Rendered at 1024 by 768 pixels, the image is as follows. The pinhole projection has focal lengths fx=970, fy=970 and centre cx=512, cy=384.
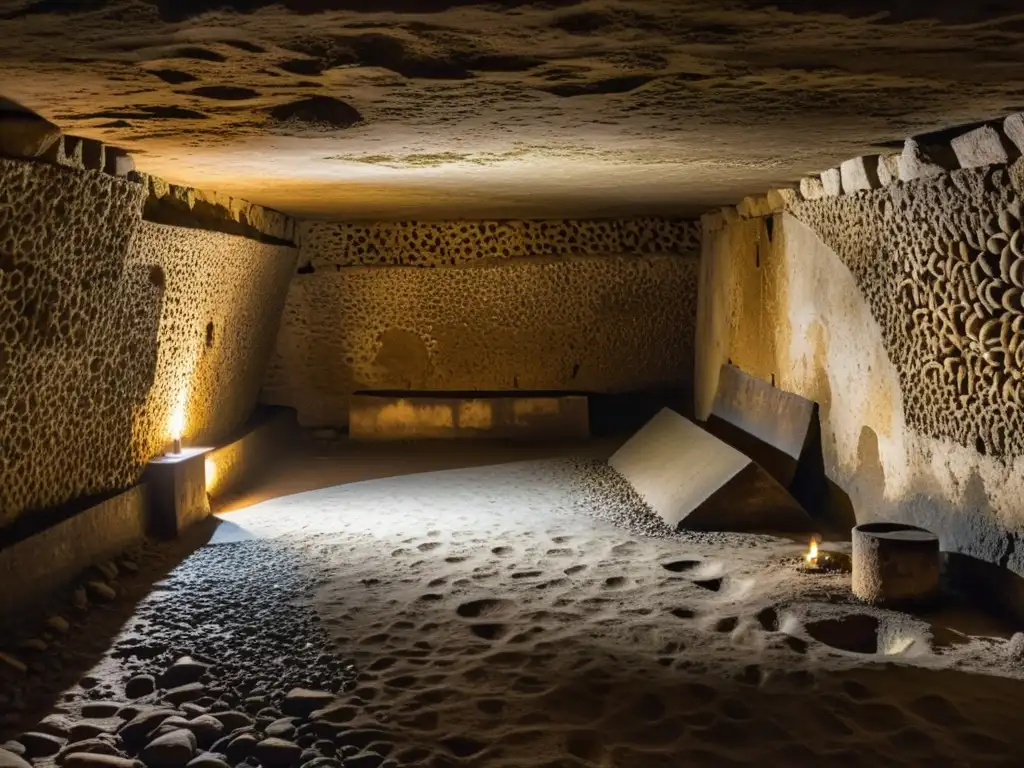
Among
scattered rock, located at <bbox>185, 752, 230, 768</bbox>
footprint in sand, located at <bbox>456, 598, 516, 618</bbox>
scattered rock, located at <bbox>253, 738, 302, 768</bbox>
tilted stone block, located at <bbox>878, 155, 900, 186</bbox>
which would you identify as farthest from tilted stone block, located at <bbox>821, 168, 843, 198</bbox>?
scattered rock, located at <bbox>185, 752, 230, 768</bbox>

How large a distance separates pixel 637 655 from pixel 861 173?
285 centimetres

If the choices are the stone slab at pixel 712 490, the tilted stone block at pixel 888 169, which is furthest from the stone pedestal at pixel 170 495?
the tilted stone block at pixel 888 169

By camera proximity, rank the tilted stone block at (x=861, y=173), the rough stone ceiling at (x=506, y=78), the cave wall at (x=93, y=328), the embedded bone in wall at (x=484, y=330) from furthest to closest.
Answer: the embedded bone in wall at (x=484, y=330), the tilted stone block at (x=861, y=173), the cave wall at (x=93, y=328), the rough stone ceiling at (x=506, y=78)

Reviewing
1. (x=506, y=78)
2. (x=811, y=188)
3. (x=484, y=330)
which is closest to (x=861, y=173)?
(x=811, y=188)

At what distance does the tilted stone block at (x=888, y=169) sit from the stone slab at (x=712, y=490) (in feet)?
6.82

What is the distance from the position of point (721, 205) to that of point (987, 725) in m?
5.76

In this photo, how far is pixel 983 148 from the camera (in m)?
4.06

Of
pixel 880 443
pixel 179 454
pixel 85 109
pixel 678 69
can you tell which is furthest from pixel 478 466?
pixel 678 69

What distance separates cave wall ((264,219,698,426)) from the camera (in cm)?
993

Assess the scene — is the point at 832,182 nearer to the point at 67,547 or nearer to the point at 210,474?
the point at 67,547

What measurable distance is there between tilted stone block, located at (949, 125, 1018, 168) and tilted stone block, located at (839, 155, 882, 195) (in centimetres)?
78

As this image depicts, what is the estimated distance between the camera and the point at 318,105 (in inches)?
144

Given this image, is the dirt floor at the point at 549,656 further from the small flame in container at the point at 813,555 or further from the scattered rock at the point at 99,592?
the scattered rock at the point at 99,592

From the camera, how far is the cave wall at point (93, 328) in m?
4.55
